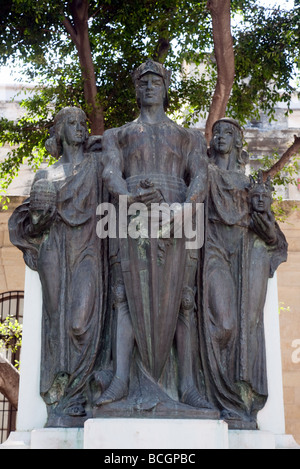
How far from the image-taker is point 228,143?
6.82 meters

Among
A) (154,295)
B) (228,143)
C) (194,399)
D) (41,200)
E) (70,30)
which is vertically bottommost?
(194,399)

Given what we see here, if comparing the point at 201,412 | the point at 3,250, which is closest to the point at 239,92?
the point at 3,250

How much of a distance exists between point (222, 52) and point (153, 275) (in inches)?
233

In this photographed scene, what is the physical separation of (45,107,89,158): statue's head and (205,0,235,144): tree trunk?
447cm

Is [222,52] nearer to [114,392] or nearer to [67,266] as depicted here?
[67,266]

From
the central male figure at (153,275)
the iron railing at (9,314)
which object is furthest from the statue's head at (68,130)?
the iron railing at (9,314)

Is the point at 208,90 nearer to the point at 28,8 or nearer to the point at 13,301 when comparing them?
the point at 28,8

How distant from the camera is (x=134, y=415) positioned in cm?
552

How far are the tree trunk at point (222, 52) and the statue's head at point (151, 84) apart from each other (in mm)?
4291

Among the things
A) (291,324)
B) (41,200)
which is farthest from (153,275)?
(291,324)

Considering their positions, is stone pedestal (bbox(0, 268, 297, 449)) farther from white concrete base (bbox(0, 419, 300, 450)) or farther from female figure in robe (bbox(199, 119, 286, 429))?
female figure in robe (bbox(199, 119, 286, 429))

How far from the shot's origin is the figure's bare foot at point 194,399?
565cm
